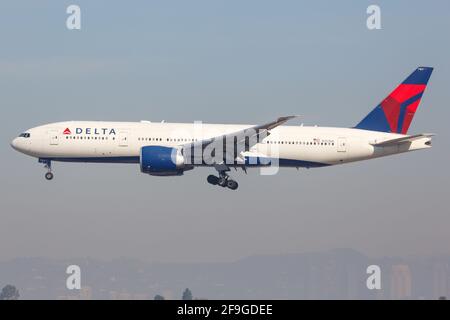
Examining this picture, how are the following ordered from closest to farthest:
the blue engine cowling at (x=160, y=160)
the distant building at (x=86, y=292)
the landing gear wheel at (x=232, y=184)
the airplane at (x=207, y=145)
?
the blue engine cowling at (x=160, y=160) < the airplane at (x=207, y=145) < the landing gear wheel at (x=232, y=184) < the distant building at (x=86, y=292)

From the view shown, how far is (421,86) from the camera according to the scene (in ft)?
239

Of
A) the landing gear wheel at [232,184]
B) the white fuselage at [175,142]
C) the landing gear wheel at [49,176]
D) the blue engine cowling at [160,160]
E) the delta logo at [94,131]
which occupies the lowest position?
the landing gear wheel at [232,184]

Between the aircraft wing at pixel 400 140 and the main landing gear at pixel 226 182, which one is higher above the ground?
the aircraft wing at pixel 400 140

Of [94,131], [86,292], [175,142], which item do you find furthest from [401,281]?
[94,131]

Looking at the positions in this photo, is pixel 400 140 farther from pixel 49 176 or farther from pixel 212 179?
pixel 49 176

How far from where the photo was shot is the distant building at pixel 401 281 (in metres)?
70.8

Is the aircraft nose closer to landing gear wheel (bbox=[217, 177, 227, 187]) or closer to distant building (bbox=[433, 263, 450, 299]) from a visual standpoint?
landing gear wheel (bbox=[217, 177, 227, 187])

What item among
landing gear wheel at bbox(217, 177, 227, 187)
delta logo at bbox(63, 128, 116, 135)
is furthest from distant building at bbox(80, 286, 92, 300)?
landing gear wheel at bbox(217, 177, 227, 187)

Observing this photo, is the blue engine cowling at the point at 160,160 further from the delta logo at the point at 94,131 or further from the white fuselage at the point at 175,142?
the delta logo at the point at 94,131

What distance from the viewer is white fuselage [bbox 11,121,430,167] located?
6372cm

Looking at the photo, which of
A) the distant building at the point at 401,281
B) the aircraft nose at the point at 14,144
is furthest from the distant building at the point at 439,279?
the aircraft nose at the point at 14,144

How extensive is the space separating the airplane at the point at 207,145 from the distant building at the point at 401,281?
9.42 metres

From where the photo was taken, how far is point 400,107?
71.2 metres
